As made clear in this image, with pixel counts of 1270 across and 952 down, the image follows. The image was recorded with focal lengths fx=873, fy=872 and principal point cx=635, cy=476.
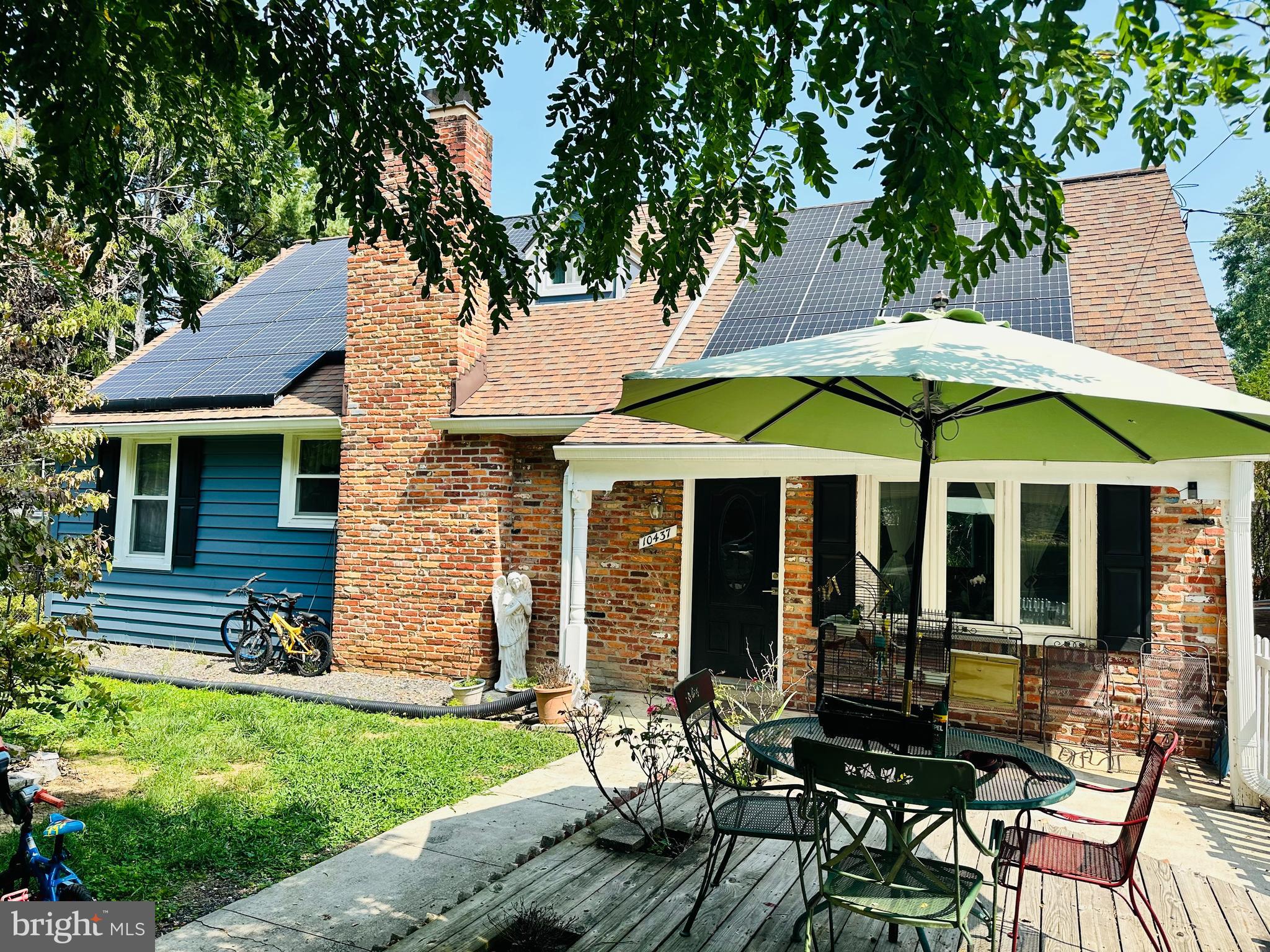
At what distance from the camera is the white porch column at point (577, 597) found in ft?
27.7

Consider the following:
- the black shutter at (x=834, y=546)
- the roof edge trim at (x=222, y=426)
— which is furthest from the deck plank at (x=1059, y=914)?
the roof edge trim at (x=222, y=426)

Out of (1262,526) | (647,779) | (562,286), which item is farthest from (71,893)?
(1262,526)

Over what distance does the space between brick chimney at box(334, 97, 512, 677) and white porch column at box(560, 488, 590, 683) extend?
3.85 ft

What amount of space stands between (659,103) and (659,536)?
5.42 meters

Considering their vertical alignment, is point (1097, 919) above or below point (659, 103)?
below

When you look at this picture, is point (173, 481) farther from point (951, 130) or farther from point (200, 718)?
point (951, 130)

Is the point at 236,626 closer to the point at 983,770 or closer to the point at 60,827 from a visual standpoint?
the point at 60,827

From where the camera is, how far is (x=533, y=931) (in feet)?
11.3

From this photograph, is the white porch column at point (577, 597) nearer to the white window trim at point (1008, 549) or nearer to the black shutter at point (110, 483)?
the white window trim at point (1008, 549)

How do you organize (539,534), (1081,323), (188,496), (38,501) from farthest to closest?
(188,496), (539,534), (1081,323), (38,501)

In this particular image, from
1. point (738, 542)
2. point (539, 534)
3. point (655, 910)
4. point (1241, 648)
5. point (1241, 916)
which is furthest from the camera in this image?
point (539, 534)

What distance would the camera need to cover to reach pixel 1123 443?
14.2 ft

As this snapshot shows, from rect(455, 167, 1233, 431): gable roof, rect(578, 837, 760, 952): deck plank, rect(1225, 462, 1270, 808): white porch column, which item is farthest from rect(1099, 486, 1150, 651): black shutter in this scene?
rect(578, 837, 760, 952): deck plank

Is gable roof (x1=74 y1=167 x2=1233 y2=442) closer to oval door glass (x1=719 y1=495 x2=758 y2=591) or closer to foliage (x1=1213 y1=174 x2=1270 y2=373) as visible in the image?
oval door glass (x1=719 y1=495 x2=758 y2=591)
